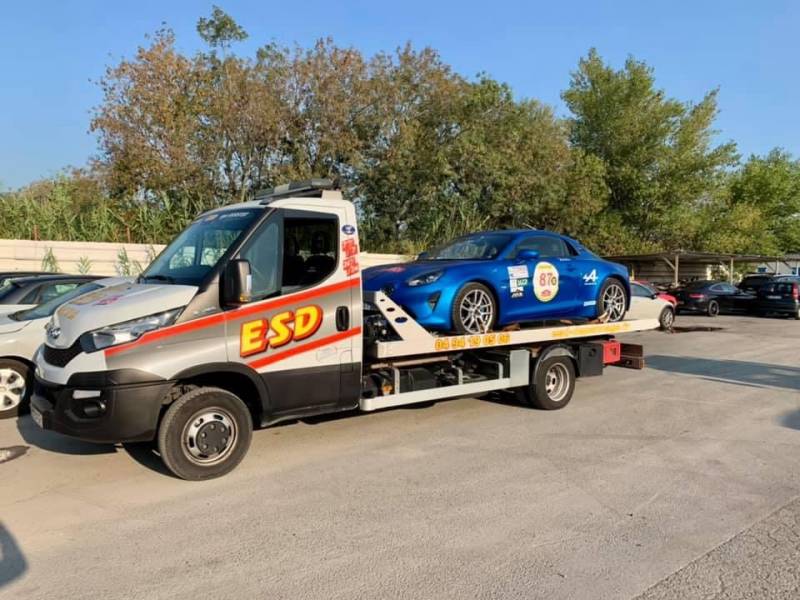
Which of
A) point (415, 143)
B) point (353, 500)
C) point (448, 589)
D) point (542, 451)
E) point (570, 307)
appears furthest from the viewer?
point (415, 143)

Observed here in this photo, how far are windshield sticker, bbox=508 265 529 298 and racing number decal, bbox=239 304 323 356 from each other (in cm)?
279

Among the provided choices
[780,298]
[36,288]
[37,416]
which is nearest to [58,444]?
[37,416]

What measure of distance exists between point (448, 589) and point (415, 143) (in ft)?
72.1

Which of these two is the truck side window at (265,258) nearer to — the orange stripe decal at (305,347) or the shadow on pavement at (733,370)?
the orange stripe decal at (305,347)

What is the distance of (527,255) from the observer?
305 inches

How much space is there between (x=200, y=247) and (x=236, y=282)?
2.90 feet

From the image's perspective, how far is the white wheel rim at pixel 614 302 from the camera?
873 cm

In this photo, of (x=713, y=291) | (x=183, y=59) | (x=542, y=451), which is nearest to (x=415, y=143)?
(x=183, y=59)

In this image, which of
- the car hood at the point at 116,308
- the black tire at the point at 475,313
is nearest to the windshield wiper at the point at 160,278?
the car hood at the point at 116,308

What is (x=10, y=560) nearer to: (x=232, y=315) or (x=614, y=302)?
(x=232, y=315)

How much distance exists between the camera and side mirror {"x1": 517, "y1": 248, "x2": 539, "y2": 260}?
7.71m

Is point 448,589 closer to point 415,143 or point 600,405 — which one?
point 600,405

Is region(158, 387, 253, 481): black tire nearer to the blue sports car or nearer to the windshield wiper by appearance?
the windshield wiper

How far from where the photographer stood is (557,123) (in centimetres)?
3017
